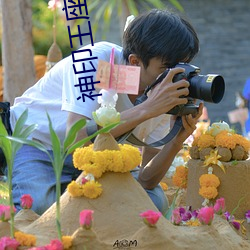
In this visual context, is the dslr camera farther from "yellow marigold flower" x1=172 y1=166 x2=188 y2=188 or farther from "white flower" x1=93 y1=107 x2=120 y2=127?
"yellow marigold flower" x1=172 y1=166 x2=188 y2=188

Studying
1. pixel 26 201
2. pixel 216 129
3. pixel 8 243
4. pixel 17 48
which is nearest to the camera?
pixel 8 243

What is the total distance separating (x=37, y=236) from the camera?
2.13 m

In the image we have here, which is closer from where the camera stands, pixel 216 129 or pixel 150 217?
pixel 150 217

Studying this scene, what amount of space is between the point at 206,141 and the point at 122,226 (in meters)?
1.21

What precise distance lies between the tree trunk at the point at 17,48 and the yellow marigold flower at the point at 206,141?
287cm

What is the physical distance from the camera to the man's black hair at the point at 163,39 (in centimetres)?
284

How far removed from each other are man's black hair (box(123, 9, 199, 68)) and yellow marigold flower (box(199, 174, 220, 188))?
57 cm

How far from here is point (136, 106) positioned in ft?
9.07

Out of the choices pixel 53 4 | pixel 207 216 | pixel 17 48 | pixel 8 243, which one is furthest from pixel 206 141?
pixel 17 48

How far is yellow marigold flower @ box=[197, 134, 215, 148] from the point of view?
3.30 meters

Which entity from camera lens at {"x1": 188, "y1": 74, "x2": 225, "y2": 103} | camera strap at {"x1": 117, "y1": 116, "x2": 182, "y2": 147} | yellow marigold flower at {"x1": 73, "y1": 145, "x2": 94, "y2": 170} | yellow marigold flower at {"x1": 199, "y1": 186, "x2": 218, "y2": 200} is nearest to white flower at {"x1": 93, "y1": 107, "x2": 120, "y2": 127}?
yellow marigold flower at {"x1": 73, "y1": 145, "x2": 94, "y2": 170}

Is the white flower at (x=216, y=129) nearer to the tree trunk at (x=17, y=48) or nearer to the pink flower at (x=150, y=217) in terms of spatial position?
the pink flower at (x=150, y=217)

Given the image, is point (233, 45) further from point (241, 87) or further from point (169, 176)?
A: point (169, 176)

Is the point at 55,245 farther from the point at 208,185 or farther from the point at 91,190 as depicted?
the point at 208,185
